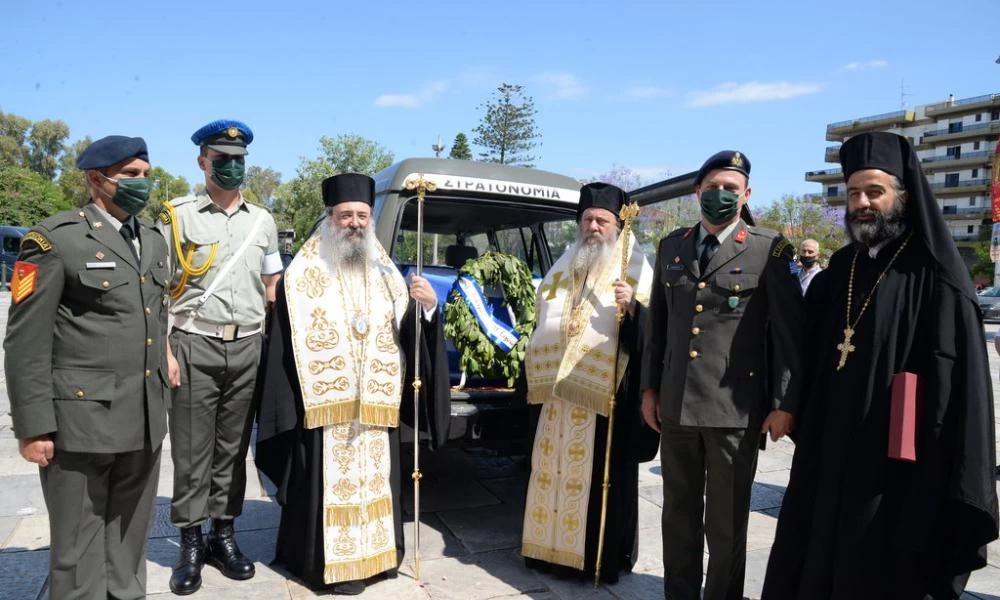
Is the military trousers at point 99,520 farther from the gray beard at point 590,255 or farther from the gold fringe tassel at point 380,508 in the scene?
the gray beard at point 590,255

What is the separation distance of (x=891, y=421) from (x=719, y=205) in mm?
1152

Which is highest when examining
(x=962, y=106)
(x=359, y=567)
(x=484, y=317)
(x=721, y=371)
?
(x=962, y=106)

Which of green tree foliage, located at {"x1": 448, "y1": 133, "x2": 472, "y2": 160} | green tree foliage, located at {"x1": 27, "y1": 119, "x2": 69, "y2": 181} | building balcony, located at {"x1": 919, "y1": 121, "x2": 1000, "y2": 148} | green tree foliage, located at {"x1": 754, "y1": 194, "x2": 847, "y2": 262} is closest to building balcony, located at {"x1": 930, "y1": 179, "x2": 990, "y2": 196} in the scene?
building balcony, located at {"x1": 919, "y1": 121, "x2": 1000, "y2": 148}

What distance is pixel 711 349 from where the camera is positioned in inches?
123

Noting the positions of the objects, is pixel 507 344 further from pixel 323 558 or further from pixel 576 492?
pixel 323 558

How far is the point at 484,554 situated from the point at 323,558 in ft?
3.24

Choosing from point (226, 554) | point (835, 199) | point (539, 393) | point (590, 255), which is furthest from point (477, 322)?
point (835, 199)

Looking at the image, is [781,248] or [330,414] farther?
[330,414]

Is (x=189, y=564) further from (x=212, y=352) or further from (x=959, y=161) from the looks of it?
(x=959, y=161)

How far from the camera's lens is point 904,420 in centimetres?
241

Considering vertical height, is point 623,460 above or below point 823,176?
below

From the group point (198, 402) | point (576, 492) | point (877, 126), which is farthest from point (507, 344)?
point (877, 126)

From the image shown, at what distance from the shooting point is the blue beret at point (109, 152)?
2.80 metres

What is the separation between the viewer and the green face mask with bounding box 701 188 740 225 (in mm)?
3143
